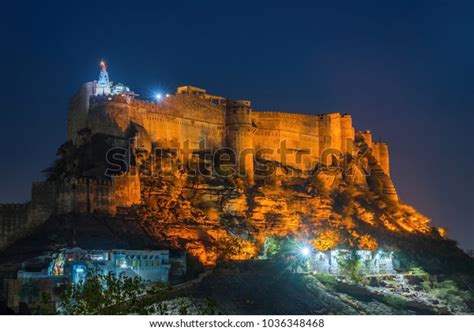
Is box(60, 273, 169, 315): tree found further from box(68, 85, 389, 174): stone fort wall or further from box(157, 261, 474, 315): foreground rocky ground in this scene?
box(68, 85, 389, 174): stone fort wall

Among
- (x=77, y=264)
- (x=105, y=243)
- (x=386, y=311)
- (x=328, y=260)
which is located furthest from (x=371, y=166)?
(x=77, y=264)

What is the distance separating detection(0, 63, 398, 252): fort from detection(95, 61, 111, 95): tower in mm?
76

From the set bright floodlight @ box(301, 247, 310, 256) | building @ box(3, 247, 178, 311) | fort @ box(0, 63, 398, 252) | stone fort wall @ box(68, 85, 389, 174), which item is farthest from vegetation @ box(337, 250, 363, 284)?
building @ box(3, 247, 178, 311)

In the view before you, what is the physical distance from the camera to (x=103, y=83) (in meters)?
70.0

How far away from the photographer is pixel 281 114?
82.1m

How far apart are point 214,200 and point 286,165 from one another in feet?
41.2

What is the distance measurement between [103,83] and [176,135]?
24.1ft

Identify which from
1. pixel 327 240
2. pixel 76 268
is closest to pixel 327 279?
pixel 327 240

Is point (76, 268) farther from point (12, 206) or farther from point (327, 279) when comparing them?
point (327, 279)

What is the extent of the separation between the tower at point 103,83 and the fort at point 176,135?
0.25 feet

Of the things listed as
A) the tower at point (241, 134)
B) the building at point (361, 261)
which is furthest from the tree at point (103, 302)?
the tower at point (241, 134)

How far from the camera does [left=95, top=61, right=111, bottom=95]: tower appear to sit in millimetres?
69375

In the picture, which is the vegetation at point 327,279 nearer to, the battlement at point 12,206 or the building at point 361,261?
the building at point 361,261

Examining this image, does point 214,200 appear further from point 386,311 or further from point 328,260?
point 386,311
